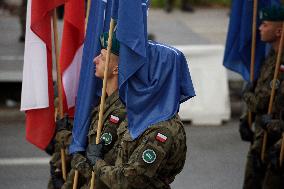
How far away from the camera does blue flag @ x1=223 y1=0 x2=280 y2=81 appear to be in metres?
8.44

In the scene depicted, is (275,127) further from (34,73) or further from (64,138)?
(34,73)

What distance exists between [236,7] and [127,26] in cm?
339

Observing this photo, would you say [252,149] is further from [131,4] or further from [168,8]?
[168,8]

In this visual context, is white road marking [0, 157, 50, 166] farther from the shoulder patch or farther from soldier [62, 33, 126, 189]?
the shoulder patch

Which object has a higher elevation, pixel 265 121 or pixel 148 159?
pixel 148 159

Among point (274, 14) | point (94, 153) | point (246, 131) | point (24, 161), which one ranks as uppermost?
point (274, 14)

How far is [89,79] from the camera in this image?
19.2 ft

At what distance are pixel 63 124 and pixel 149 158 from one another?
1455 mm

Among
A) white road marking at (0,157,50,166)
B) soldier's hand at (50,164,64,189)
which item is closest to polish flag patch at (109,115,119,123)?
soldier's hand at (50,164,64,189)

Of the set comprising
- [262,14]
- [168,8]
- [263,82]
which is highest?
[262,14]

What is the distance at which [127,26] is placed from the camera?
5.33 meters

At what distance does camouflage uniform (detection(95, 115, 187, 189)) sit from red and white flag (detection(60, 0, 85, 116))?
4.28ft

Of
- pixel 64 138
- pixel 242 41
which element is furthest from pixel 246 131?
pixel 64 138

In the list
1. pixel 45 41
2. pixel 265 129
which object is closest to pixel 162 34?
pixel 265 129
